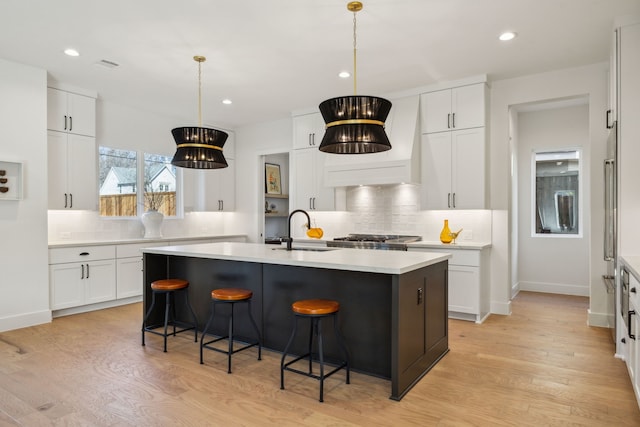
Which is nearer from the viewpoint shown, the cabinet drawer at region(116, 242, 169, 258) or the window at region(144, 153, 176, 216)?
the cabinet drawer at region(116, 242, 169, 258)

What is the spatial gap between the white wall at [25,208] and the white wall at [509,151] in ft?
17.5

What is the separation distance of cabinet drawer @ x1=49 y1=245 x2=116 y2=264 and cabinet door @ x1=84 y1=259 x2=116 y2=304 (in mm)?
81

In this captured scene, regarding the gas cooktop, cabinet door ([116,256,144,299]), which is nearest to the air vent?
cabinet door ([116,256,144,299])

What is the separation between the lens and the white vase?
19.7 ft

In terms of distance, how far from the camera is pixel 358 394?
279cm

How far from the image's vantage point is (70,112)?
5191 mm

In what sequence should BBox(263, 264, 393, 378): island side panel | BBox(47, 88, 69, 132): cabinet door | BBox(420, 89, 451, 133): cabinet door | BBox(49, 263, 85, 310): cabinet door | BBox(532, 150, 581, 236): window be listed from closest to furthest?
1. BBox(263, 264, 393, 378): island side panel
2. BBox(49, 263, 85, 310): cabinet door
3. BBox(47, 88, 69, 132): cabinet door
4. BBox(420, 89, 451, 133): cabinet door
5. BBox(532, 150, 581, 236): window

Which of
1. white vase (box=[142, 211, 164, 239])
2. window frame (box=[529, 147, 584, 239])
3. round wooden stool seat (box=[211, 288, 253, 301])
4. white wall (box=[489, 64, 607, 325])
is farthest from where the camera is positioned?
window frame (box=[529, 147, 584, 239])

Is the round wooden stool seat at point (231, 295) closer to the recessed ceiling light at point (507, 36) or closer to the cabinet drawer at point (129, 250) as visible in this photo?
the cabinet drawer at point (129, 250)

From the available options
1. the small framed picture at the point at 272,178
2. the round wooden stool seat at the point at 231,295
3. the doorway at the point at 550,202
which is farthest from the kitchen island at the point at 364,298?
the small framed picture at the point at 272,178

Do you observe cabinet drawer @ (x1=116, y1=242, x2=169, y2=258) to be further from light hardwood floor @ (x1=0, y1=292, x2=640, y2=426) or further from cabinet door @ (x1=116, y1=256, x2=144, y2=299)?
light hardwood floor @ (x1=0, y1=292, x2=640, y2=426)

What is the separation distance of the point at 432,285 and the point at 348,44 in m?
2.39

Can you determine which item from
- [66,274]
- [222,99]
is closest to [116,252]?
[66,274]

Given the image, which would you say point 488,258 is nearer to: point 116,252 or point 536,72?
point 536,72
